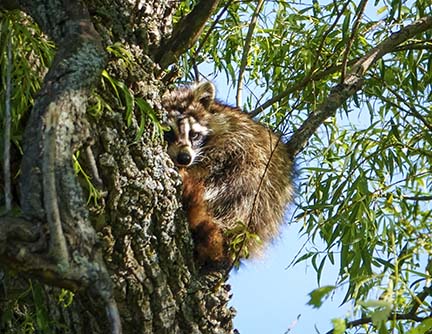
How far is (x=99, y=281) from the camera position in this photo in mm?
1828

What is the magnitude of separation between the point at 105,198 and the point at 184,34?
63cm

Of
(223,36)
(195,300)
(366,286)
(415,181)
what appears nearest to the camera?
Answer: (195,300)

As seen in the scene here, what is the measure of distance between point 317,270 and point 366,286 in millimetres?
165

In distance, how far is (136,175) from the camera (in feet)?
7.97

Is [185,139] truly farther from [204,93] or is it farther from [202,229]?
[202,229]

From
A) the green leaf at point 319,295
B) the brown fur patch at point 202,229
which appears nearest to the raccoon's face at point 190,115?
the brown fur patch at point 202,229

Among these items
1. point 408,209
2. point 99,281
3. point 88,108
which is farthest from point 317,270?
point 99,281

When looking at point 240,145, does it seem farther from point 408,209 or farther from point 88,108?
point 88,108

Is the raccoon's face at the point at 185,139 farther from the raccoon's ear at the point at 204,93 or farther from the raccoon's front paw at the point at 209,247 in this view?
the raccoon's front paw at the point at 209,247

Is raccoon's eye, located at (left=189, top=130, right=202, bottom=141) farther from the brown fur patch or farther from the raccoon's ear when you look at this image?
the brown fur patch

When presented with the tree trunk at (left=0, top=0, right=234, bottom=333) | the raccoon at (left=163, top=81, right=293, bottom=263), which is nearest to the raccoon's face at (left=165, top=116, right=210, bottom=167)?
the raccoon at (left=163, top=81, right=293, bottom=263)

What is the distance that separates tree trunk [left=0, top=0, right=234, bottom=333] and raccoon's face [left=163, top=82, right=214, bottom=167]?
42.2 inches

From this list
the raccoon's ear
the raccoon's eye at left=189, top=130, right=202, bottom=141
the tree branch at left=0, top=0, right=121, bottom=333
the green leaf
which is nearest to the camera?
the green leaf

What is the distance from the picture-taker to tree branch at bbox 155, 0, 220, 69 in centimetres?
277
